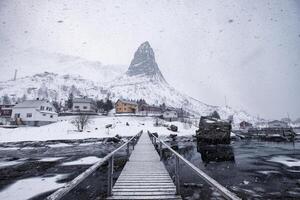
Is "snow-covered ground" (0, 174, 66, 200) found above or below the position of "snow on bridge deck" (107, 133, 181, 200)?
below

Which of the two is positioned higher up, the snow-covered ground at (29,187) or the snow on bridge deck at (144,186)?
the snow on bridge deck at (144,186)

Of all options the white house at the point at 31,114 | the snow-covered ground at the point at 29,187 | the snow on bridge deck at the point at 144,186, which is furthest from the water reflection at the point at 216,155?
the white house at the point at 31,114

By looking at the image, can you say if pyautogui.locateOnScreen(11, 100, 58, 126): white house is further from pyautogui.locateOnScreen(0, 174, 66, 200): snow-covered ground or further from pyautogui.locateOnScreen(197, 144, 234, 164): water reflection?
pyautogui.locateOnScreen(0, 174, 66, 200): snow-covered ground

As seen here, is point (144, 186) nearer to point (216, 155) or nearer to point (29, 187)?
point (29, 187)

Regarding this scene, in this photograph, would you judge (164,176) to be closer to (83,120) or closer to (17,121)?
(83,120)

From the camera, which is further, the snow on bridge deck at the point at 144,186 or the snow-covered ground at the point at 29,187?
the snow-covered ground at the point at 29,187

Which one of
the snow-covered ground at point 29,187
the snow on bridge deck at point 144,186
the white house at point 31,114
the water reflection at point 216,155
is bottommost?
the snow-covered ground at point 29,187

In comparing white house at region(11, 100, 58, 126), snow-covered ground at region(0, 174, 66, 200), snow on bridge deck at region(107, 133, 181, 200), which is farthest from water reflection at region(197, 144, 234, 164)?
white house at region(11, 100, 58, 126)

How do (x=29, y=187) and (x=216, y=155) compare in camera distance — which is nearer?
(x=29, y=187)

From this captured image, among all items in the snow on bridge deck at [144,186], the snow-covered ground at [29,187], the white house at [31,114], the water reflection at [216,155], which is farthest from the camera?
the white house at [31,114]

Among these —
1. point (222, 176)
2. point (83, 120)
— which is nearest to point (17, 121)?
point (83, 120)

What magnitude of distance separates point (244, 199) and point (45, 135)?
41.3 meters

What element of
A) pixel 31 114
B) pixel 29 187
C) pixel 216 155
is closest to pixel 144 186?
pixel 29 187

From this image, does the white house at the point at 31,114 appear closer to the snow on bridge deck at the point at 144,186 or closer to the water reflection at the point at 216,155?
the water reflection at the point at 216,155
